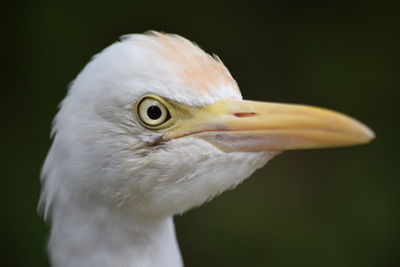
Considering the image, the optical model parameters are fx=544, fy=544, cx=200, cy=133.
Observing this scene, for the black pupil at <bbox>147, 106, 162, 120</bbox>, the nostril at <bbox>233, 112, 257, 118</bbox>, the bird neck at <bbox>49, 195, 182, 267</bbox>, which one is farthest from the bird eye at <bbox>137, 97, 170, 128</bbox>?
the bird neck at <bbox>49, 195, 182, 267</bbox>

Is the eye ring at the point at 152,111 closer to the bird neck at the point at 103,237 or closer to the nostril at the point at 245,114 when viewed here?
the nostril at the point at 245,114

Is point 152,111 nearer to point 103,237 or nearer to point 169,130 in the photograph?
point 169,130

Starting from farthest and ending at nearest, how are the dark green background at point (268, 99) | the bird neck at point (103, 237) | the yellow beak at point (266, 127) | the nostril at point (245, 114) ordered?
the dark green background at point (268, 99) → the bird neck at point (103, 237) → the nostril at point (245, 114) → the yellow beak at point (266, 127)

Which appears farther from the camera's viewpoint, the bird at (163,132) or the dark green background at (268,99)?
the dark green background at (268,99)

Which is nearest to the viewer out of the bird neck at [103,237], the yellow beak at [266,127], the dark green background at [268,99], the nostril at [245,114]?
the yellow beak at [266,127]

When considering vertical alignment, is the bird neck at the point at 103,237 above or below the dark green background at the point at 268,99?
below

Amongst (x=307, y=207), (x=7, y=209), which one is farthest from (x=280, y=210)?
(x=7, y=209)

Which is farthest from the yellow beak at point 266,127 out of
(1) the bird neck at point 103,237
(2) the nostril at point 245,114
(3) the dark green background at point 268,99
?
(3) the dark green background at point 268,99
